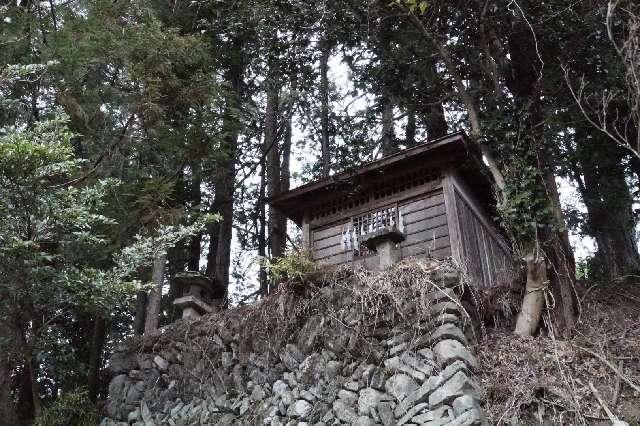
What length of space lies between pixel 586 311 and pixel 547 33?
4.05 meters

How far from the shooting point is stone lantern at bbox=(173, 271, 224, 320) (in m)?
8.47

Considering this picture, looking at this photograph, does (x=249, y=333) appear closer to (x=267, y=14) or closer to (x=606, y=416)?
(x=606, y=416)

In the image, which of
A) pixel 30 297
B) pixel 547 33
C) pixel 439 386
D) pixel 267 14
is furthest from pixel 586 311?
pixel 30 297

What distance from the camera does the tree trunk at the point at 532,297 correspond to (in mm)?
6680

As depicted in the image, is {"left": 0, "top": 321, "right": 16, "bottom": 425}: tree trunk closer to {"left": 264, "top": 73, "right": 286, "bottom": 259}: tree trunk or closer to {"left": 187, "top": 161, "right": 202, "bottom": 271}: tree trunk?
{"left": 264, "top": 73, "right": 286, "bottom": 259}: tree trunk

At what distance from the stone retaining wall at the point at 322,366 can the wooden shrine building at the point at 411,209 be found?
6.25 ft

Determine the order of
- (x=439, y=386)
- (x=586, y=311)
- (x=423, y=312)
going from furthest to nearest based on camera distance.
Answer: (x=586, y=311) → (x=423, y=312) → (x=439, y=386)

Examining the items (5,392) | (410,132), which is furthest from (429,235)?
(5,392)

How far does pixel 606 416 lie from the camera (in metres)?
5.27

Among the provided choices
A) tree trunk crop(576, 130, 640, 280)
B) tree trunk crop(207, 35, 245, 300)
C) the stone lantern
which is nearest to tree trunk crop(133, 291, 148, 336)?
tree trunk crop(207, 35, 245, 300)

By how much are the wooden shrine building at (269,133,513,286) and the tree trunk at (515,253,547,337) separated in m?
1.40

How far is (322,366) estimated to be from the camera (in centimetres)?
658

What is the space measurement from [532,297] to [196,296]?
4884 millimetres

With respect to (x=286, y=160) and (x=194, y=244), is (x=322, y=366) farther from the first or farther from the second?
(x=286, y=160)
